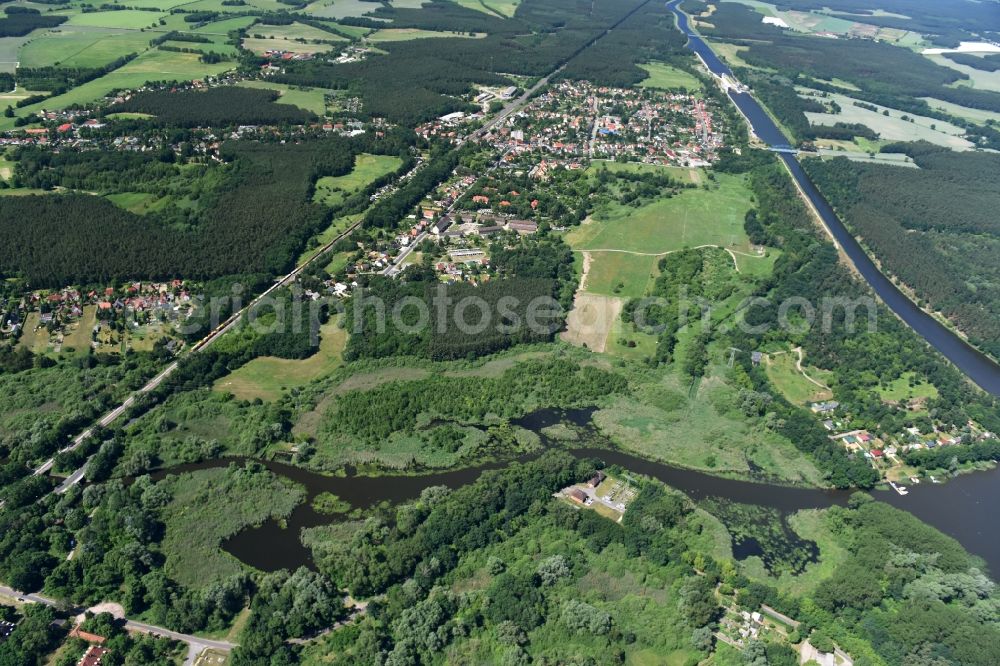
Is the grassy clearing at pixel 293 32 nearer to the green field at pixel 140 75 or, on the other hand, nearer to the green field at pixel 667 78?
the green field at pixel 140 75

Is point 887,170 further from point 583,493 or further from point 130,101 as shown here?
point 130,101

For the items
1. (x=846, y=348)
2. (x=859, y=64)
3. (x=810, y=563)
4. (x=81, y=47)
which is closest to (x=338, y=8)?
(x=81, y=47)

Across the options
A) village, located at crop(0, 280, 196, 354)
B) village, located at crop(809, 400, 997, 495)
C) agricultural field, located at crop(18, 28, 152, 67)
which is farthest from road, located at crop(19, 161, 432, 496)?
agricultural field, located at crop(18, 28, 152, 67)

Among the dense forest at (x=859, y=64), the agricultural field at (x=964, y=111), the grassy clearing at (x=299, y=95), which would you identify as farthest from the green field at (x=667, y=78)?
the grassy clearing at (x=299, y=95)

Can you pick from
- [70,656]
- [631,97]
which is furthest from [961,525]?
[631,97]

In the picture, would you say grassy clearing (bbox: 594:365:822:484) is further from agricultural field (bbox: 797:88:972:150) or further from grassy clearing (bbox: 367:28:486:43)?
grassy clearing (bbox: 367:28:486:43)

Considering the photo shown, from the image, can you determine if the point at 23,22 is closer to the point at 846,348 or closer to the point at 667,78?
the point at 667,78

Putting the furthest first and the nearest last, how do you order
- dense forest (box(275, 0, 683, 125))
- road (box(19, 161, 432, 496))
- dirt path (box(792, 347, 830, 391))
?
1. dense forest (box(275, 0, 683, 125))
2. dirt path (box(792, 347, 830, 391))
3. road (box(19, 161, 432, 496))
